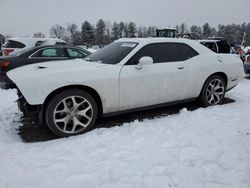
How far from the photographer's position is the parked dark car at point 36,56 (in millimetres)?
6777

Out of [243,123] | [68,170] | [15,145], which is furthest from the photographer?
[243,123]

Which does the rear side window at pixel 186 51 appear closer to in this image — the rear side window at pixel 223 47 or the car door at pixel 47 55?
the car door at pixel 47 55

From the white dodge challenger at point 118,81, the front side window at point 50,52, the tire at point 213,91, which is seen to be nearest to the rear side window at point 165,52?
the white dodge challenger at point 118,81

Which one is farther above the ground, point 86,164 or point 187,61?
point 187,61

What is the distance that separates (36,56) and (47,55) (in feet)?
1.13

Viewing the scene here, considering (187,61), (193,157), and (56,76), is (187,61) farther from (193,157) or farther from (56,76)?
(56,76)

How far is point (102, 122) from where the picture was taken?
4.28 m

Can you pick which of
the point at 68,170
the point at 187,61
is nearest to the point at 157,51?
the point at 187,61

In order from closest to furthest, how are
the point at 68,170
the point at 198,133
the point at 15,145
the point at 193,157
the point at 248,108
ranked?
the point at 68,170
the point at 193,157
the point at 15,145
the point at 198,133
the point at 248,108

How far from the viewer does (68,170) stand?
8.96ft

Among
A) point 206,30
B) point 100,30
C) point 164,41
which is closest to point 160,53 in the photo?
point 164,41

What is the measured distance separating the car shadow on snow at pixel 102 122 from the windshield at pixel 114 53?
3.52 ft

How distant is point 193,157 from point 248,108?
8.68ft

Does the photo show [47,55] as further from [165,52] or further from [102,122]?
[165,52]
